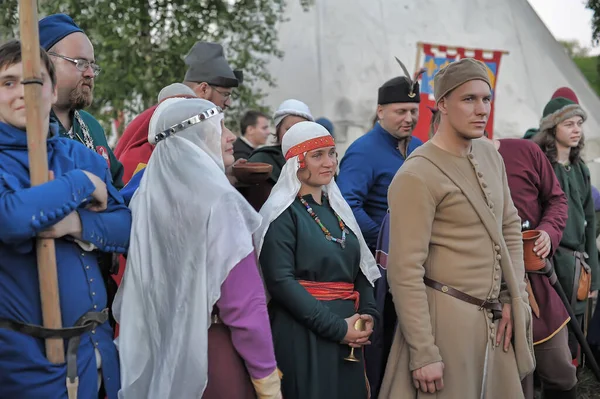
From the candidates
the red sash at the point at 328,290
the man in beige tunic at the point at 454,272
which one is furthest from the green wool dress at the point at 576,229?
the red sash at the point at 328,290

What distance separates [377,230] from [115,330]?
5.79ft

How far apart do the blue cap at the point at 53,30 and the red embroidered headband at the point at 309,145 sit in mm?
1102

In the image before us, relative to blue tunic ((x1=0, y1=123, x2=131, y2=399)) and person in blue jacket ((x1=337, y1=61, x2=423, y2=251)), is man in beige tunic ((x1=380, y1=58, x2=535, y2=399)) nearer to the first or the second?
person in blue jacket ((x1=337, y1=61, x2=423, y2=251))

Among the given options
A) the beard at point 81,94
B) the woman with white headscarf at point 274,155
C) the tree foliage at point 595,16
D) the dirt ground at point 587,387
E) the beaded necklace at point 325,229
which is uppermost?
the tree foliage at point 595,16

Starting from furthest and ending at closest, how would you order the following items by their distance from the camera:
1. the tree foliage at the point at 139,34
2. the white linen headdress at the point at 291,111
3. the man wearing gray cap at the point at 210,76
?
the tree foliage at the point at 139,34, the white linen headdress at the point at 291,111, the man wearing gray cap at the point at 210,76

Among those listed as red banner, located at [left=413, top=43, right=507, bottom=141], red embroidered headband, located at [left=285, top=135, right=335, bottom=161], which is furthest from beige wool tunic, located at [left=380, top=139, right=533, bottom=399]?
red banner, located at [left=413, top=43, right=507, bottom=141]

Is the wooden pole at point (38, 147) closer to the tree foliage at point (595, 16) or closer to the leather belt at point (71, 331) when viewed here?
the leather belt at point (71, 331)

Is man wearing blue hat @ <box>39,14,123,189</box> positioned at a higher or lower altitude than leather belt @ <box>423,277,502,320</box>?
higher

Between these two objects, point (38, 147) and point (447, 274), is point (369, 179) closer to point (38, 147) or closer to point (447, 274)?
point (447, 274)

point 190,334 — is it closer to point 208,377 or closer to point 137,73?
point 208,377

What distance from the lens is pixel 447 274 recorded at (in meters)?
3.18

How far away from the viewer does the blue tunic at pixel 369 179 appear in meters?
4.29

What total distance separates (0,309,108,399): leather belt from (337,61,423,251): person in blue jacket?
6.82 ft

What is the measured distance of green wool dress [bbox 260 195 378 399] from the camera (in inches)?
127
